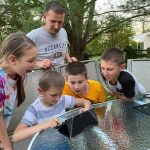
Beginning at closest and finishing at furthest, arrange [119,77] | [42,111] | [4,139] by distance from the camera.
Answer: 1. [4,139]
2. [42,111]
3. [119,77]

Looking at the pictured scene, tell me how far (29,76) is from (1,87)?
139 cm

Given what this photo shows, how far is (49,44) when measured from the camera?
313cm

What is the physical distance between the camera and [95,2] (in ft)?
21.8

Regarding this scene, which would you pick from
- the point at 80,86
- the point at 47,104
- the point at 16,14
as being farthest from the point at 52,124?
the point at 16,14

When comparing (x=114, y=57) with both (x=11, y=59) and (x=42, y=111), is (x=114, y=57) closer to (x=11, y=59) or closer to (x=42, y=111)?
(x=42, y=111)

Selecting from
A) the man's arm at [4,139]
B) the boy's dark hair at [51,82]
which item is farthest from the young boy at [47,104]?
the man's arm at [4,139]

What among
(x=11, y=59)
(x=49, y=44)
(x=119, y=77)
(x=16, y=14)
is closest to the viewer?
(x=11, y=59)

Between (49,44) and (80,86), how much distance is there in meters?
0.80

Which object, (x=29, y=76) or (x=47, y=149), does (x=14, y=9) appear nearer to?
(x=29, y=76)

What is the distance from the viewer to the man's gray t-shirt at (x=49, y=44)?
310 cm

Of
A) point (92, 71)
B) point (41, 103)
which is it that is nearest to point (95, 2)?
point (92, 71)

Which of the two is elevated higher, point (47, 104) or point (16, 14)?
point (16, 14)

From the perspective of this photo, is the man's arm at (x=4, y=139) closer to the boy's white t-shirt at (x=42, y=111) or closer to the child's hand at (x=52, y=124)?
the child's hand at (x=52, y=124)

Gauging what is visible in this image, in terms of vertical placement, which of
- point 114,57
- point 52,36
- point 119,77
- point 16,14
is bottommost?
point 119,77
